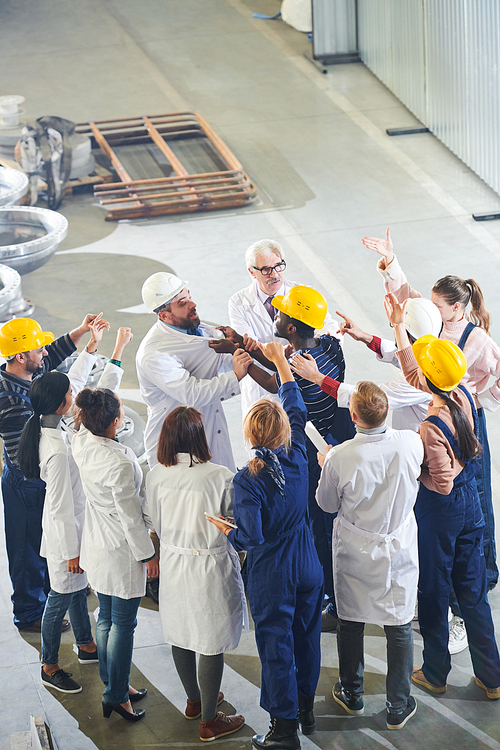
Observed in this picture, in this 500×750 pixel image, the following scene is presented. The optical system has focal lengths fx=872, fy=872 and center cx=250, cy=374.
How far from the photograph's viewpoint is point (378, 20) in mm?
13484

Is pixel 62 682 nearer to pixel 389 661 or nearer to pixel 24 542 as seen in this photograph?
pixel 24 542

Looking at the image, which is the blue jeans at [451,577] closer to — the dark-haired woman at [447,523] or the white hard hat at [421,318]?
the dark-haired woman at [447,523]

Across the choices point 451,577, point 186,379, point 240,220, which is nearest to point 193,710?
point 451,577

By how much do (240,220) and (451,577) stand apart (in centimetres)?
682

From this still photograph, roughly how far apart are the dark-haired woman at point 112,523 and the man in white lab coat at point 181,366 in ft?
2.37

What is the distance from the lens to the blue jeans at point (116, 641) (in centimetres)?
422

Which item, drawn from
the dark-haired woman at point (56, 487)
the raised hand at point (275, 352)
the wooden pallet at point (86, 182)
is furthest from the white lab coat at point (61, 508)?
the wooden pallet at point (86, 182)

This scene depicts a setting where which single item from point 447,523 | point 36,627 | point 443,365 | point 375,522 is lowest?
point 36,627

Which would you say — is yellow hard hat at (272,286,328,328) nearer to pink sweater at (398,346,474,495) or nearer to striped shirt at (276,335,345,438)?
striped shirt at (276,335,345,438)

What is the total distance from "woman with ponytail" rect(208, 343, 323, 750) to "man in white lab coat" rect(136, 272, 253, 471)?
67cm

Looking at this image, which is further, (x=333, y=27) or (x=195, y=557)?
(x=333, y=27)

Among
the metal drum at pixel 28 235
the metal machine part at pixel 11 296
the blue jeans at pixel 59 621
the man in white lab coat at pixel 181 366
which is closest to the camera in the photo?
the blue jeans at pixel 59 621

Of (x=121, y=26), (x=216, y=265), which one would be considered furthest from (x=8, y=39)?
(x=216, y=265)

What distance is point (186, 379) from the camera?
4883 mm
